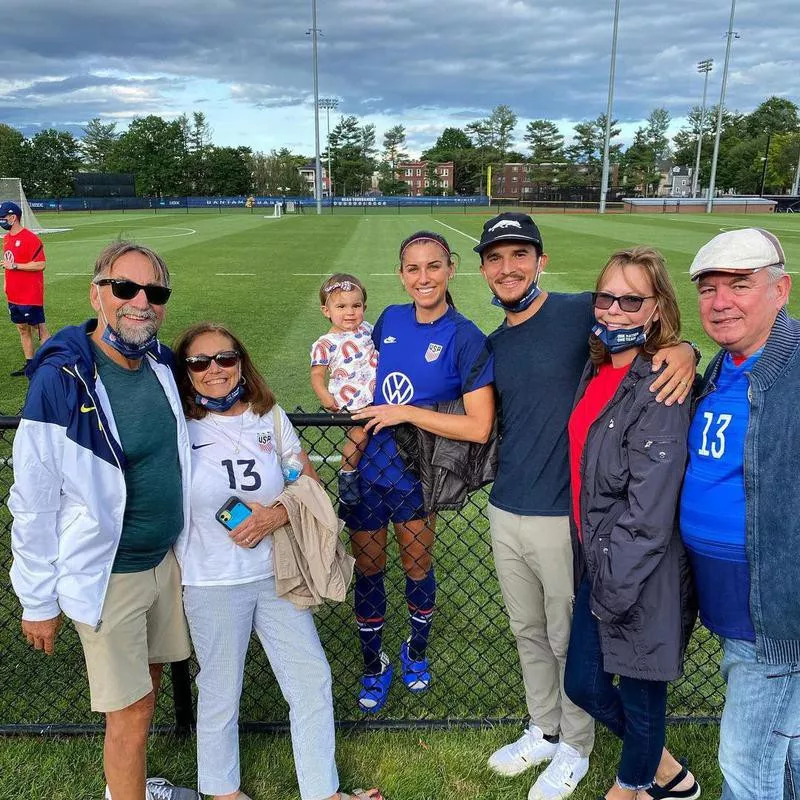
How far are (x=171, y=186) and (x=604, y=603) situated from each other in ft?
338

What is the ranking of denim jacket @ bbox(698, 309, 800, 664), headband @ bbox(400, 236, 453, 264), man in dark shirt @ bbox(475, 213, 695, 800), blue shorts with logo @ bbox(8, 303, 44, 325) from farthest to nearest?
blue shorts with logo @ bbox(8, 303, 44, 325), headband @ bbox(400, 236, 453, 264), man in dark shirt @ bbox(475, 213, 695, 800), denim jacket @ bbox(698, 309, 800, 664)

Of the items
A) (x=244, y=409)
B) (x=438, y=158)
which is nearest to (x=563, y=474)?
(x=244, y=409)

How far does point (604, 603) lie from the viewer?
221 centimetres

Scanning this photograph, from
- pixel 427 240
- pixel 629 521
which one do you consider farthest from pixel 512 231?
pixel 629 521

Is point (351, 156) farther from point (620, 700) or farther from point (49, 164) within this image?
point (620, 700)

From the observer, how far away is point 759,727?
2016mm

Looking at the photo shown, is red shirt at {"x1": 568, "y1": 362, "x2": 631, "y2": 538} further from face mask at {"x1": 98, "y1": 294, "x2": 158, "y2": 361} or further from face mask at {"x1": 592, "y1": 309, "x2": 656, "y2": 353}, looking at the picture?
face mask at {"x1": 98, "y1": 294, "x2": 158, "y2": 361}

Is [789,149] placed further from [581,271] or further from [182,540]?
[182,540]

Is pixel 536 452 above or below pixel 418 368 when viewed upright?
below

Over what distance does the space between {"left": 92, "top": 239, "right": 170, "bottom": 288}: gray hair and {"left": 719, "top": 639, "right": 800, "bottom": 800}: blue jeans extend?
232 centimetres

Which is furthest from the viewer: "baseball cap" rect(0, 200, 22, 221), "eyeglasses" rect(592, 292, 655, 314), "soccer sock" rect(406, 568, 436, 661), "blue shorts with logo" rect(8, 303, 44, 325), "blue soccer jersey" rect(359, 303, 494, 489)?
"blue shorts with logo" rect(8, 303, 44, 325)

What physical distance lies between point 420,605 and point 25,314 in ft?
26.3

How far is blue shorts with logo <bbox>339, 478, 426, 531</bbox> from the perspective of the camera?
295 cm

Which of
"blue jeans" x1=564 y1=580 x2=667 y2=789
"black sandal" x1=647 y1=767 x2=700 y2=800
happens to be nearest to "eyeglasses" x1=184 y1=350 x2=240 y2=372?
"blue jeans" x1=564 y1=580 x2=667 y2=789
